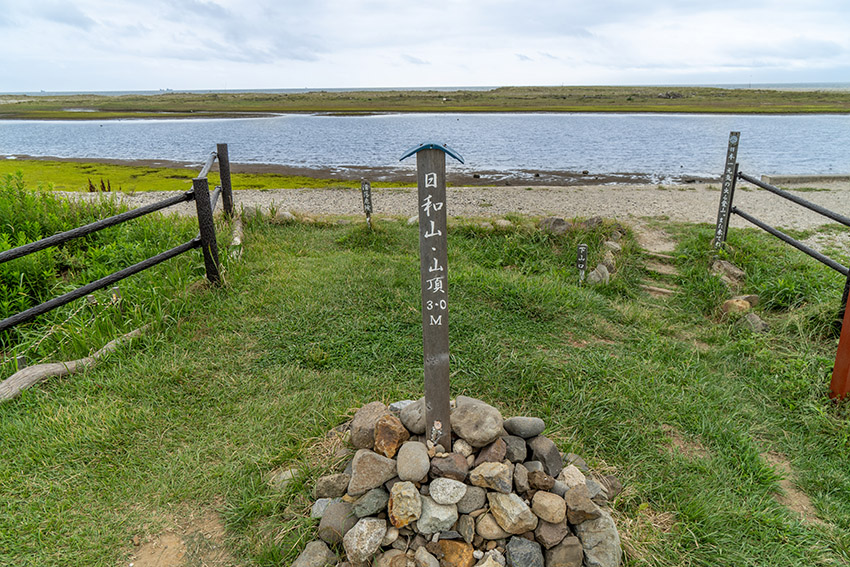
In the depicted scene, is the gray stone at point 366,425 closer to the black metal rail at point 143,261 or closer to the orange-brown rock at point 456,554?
the orange-brown rock at point 456,554

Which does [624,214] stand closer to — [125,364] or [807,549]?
[807,549]

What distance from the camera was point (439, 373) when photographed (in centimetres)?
267

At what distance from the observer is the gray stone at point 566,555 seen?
2412 mm

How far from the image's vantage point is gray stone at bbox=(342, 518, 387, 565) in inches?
92.4

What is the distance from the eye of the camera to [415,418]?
2816 millimetres

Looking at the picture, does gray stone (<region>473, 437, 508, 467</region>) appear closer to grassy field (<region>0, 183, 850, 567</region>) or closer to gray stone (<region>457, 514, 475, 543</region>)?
gray stone (<region>457, 514, 475, 543</region>)

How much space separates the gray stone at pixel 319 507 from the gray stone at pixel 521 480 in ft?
3.16

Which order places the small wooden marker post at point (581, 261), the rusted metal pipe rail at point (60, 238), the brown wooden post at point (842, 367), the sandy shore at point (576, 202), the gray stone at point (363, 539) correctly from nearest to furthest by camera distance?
the gray stone at point (363, 539) < the rusted metal pipe rail at point (60, 238) < the brown wooden post at point (842, 367) < the small wooden marker post at point (581, 261) < the sandy shore at point (576, 202)

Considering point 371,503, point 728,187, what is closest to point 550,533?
point 371,503

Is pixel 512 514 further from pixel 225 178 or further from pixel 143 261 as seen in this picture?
pixel 225 178

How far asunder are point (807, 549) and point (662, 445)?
0.87 meters

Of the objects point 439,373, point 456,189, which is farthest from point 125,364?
point 456,189

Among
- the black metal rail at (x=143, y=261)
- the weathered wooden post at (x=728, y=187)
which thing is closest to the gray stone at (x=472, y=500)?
the black metal rail at (x=143, y=261)

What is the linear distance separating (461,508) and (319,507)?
2.41 feet
